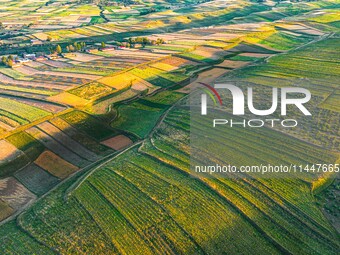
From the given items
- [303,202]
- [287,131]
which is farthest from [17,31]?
[303,202]

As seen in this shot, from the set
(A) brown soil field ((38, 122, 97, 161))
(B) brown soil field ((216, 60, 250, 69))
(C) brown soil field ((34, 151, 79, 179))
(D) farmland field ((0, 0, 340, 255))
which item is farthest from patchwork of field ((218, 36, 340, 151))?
(C) brown soil field ((34, 151, 79, 179))

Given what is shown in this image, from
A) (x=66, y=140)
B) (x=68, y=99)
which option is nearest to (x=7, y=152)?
(x=66, y=140)

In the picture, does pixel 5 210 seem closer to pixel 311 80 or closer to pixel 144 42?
pixel 311 80

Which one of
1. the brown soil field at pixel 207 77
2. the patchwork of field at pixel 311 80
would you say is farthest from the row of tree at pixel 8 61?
the patchwork of field at pixel 311 80

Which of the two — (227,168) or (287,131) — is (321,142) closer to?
(287,131)

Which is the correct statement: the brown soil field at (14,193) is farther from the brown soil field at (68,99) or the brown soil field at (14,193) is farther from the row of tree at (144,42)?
the row of tree at (144,42)
